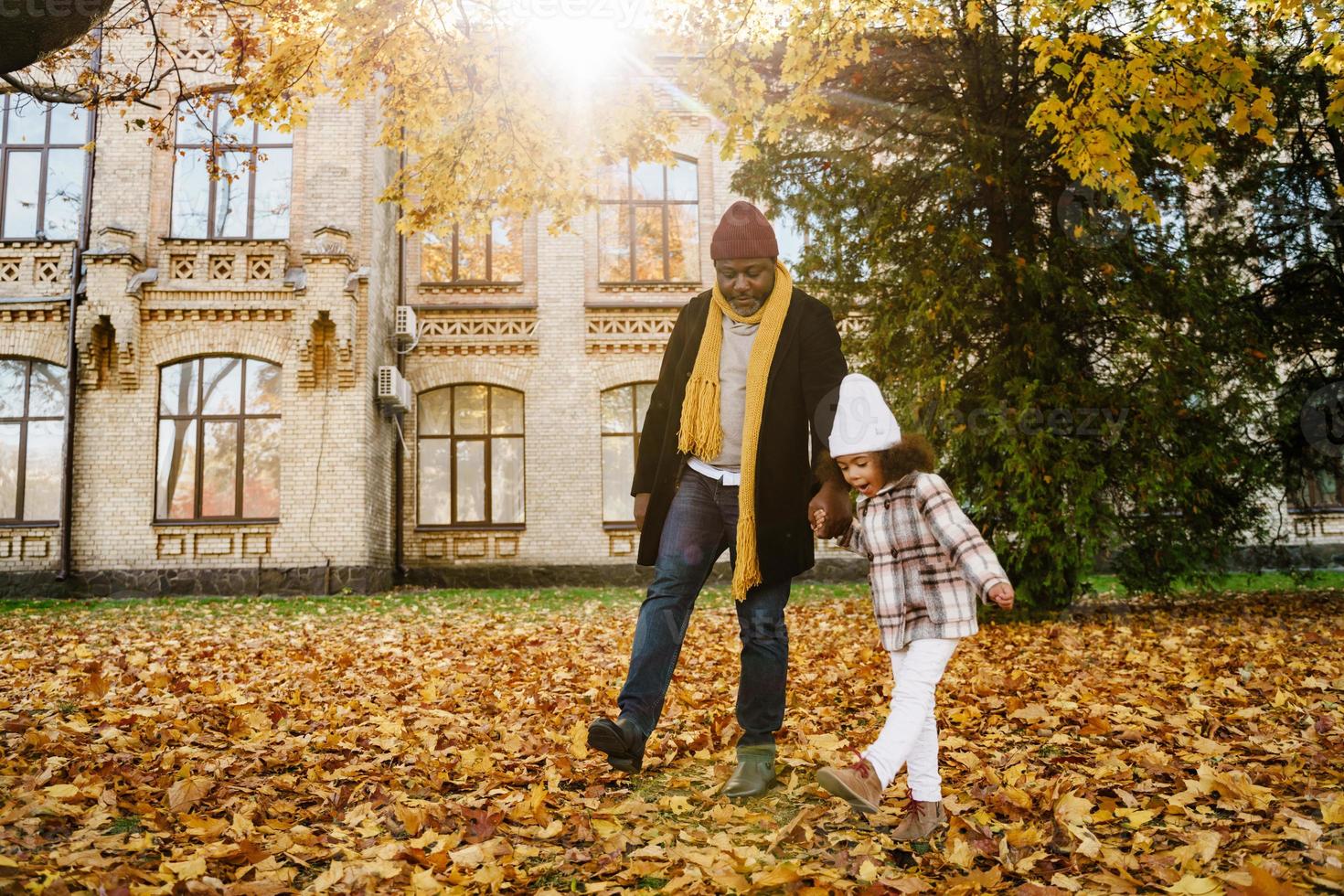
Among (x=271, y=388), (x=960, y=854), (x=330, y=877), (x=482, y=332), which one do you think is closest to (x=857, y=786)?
(x=960, y=854)

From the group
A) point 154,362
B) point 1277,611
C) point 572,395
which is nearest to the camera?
point 1277,611

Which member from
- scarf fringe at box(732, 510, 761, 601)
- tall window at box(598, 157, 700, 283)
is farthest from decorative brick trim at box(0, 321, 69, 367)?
scarf fringe at box(732, 510, 761, 601)

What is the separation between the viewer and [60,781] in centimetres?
355

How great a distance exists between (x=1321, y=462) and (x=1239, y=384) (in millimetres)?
2269

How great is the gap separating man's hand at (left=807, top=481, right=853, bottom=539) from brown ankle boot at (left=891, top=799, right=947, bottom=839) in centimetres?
91

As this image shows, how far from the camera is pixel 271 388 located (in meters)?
14.6

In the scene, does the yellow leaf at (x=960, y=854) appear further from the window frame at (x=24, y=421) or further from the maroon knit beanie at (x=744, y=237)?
the window frame at (x=24, y=421)

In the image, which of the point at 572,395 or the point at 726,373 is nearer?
the point at 726,373

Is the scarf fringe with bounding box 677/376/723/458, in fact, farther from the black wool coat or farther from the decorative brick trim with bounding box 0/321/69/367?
the decorative brick trim with bounding box 0/321/69/367

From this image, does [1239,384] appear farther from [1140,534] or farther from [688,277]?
[688,277]

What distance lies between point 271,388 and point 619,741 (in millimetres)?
13060

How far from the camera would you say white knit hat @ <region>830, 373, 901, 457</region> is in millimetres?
2936

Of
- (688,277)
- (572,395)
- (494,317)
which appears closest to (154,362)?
(494,317)

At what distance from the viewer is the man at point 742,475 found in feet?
11.0
